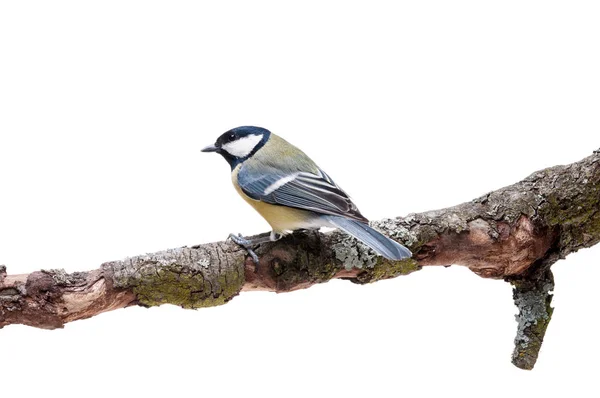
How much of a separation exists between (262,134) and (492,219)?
1068mm

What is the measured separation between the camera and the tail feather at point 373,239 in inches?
96.7

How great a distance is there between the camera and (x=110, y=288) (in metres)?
2.53

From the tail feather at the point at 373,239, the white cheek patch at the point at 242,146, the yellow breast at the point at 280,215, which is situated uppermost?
the white cheek patch at the point at 242,146

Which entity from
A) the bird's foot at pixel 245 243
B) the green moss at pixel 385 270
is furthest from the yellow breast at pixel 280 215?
the green moss at pixel 385 270

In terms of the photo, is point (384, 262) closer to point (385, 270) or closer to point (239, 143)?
point (385, 270)

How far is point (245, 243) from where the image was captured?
2785mm

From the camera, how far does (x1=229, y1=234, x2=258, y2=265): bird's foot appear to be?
277 centimetres

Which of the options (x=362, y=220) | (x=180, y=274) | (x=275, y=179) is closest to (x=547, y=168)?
(x=362, y=220)

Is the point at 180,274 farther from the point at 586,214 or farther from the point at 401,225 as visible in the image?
the point at 586,214

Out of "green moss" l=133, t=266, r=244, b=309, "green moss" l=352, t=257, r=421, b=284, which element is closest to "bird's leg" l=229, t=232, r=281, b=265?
"green moss" l=133, t=266, r=244, b=309

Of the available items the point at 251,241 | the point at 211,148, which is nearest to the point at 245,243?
the point at 251,241

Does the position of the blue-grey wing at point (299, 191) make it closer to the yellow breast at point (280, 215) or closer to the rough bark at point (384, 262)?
the yellow breast at point (280, 215)

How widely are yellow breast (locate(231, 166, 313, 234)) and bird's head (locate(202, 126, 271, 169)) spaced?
9 centimetres

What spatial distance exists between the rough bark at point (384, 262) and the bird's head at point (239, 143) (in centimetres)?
37
